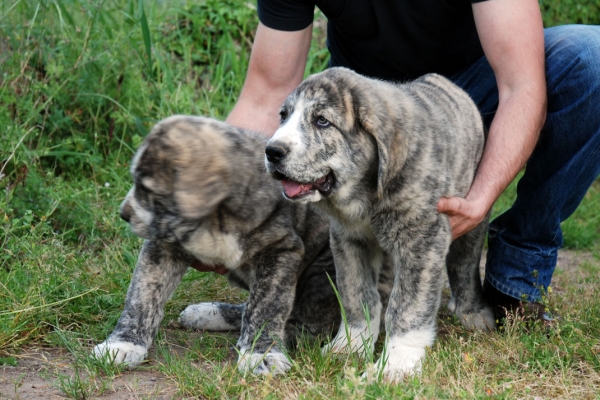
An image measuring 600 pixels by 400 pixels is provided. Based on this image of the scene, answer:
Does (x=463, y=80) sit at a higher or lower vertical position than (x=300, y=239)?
higher

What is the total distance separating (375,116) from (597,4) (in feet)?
20.9

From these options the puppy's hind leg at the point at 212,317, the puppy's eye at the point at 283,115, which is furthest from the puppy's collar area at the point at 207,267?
the puppy's eye at the point at 283,115

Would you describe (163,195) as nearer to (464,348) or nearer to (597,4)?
(464,348)

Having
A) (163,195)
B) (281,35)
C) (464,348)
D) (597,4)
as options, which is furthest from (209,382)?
(597,4)

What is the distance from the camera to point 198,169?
349 cm

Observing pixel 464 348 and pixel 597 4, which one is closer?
pixel 464 348

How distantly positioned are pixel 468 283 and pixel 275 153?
1.75 meters

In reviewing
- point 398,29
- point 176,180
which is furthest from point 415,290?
point 398,29

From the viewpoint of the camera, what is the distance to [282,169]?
342 centimetres

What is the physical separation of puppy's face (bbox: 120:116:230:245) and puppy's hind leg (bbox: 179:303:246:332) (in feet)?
2.93

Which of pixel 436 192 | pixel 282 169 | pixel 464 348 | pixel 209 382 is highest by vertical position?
pixel 282 169

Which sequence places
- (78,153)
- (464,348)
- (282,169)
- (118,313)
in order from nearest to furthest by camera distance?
(282,169) < (464,348) < (118,313) < (78,153)

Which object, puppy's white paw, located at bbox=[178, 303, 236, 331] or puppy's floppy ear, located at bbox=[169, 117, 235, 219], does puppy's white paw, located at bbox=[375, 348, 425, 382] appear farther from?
puppy's white paw, located at bbox=[178, 303, 236, 331]

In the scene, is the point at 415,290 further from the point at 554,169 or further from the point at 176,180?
the point at 554,169
